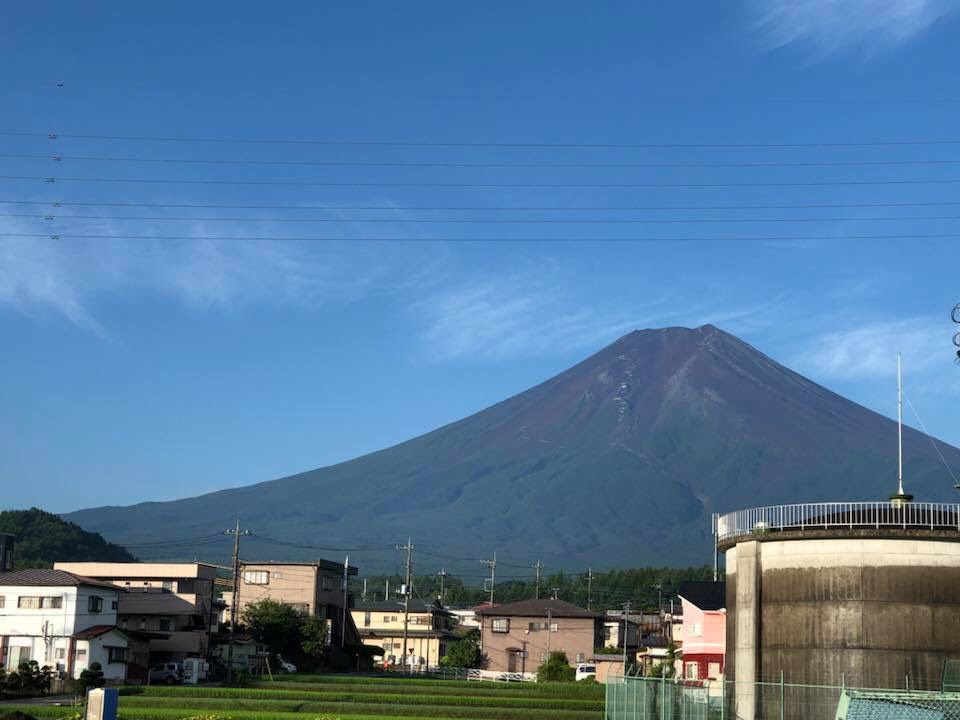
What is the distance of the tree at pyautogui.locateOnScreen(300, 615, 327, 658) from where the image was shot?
9225 cm

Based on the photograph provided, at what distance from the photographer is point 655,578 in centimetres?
19950

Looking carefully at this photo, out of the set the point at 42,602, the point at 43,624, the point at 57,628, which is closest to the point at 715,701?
the point at 57,628

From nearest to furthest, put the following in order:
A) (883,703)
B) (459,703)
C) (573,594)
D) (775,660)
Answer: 1. (883,703)
2. (775,660)
3. (459,703)
4. (573,594)

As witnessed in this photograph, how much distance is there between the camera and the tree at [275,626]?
90750 millimetres

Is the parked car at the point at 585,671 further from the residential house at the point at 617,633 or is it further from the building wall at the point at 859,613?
the building wall at the point at 859,613

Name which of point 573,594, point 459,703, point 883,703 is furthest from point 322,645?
point 573,594

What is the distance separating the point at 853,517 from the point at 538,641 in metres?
67.4

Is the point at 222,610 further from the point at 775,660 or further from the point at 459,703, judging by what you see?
the point at 775,660

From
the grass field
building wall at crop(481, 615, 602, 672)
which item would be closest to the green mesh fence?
the grass field

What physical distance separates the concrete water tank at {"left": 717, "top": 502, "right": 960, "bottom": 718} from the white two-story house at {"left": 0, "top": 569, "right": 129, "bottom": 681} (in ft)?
135

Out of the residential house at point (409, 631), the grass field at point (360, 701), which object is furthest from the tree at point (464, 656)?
the grass field at point (360, 701)

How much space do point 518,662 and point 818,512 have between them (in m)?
64.7

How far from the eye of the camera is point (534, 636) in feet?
339

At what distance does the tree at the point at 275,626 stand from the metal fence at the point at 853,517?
55.7 metres
